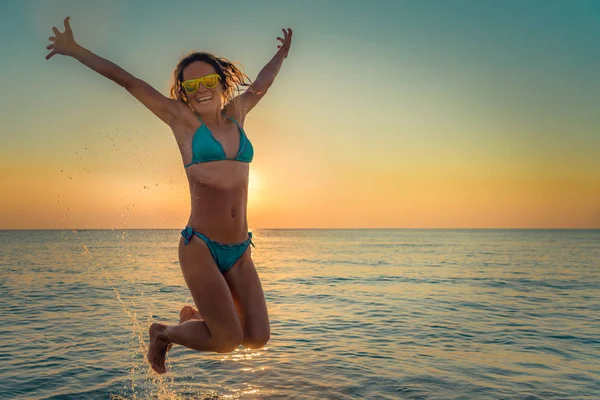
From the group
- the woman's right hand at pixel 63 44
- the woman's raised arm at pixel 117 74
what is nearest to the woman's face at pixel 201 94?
the woman's raised arm at pixel 117 74

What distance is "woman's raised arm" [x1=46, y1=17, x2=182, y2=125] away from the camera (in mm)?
4945

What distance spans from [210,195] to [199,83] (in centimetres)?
111

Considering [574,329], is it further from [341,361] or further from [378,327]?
[341,361]

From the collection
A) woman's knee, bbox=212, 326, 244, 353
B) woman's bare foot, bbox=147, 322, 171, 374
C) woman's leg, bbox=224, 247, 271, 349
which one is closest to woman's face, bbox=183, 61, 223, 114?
woman's leg, bbox=224, 247, 271, 349

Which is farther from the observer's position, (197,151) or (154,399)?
(154,399)

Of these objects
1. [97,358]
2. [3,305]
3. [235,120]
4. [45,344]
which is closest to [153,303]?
[3,305]

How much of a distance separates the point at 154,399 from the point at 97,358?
109 inches

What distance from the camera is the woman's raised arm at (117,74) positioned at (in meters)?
4.95

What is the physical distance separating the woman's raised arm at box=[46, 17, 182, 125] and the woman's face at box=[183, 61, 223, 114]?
186 mm

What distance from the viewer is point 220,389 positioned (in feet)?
27.8

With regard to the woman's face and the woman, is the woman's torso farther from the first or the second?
the woman's face

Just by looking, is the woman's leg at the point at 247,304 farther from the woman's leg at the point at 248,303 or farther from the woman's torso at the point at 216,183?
the woman's torso at the point at 216,183

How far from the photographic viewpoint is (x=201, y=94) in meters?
5.18

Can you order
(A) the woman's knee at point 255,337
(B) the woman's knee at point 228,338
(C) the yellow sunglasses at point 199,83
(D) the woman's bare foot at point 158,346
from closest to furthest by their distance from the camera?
1. (B) the woman's knee at point 228,338
2. (C) the yellow sunglasses at point 199,83
3. (A) the woman's knee at point 255,337
4. (D) the woman's bare foot at point 158,346
